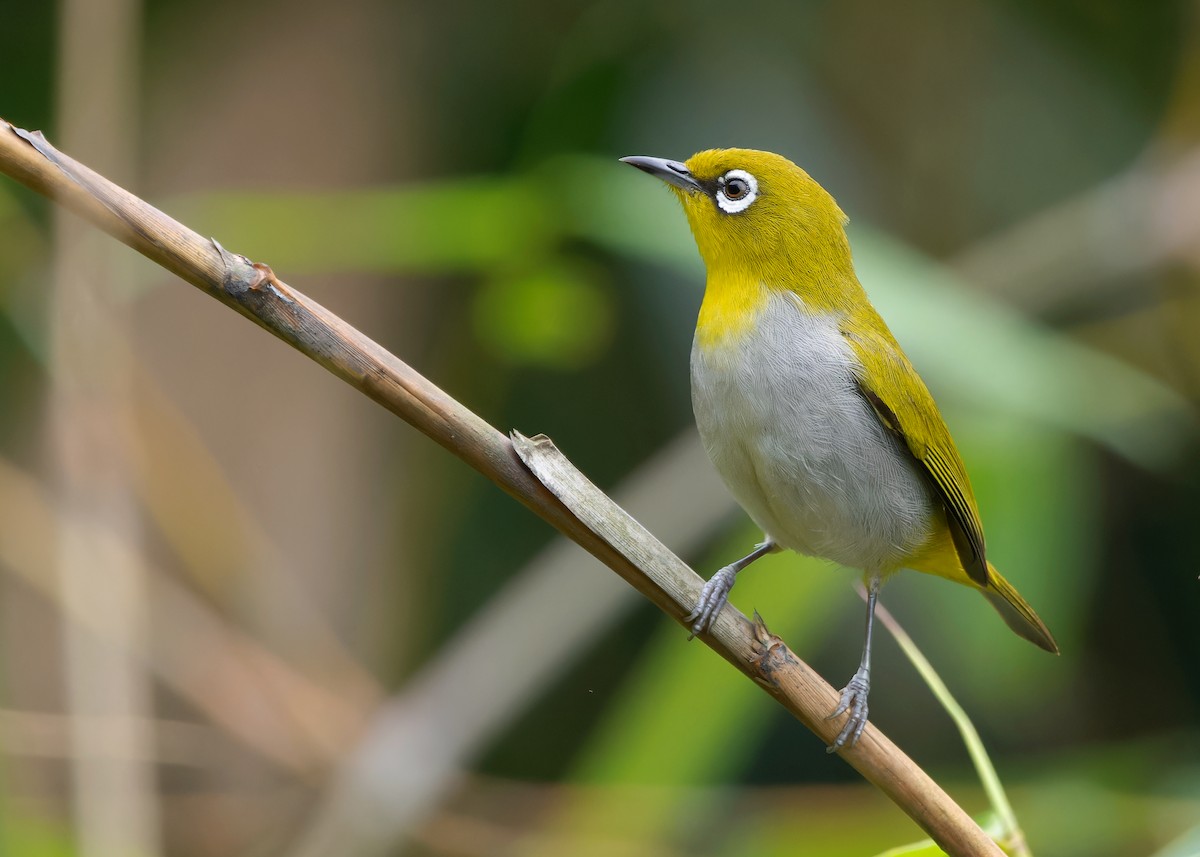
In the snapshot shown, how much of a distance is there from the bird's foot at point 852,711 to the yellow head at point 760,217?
3.11ft

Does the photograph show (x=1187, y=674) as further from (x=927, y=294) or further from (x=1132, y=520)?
(x=927, y=294)

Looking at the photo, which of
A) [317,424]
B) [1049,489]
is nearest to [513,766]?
[317,424]

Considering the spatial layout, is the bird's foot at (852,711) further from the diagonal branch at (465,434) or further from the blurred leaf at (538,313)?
the blurred leaf at (538,313)

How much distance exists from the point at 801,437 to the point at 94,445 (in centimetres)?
195

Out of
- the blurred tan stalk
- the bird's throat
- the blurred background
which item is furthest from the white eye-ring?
the blurred tan stalk

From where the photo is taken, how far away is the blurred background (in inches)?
142

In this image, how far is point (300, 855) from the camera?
3.81m

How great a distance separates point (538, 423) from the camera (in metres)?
5.50

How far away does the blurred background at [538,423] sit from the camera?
360 cm

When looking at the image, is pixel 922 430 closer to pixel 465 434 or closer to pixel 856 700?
pixel 856 700

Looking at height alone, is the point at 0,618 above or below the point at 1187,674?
above

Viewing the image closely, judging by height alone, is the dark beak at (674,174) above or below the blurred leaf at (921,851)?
above

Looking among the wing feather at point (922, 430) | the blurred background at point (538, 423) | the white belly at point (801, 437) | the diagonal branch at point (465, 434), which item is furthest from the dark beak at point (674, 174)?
the diagonal branch at point (465, 434)

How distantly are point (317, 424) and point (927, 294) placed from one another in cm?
291
